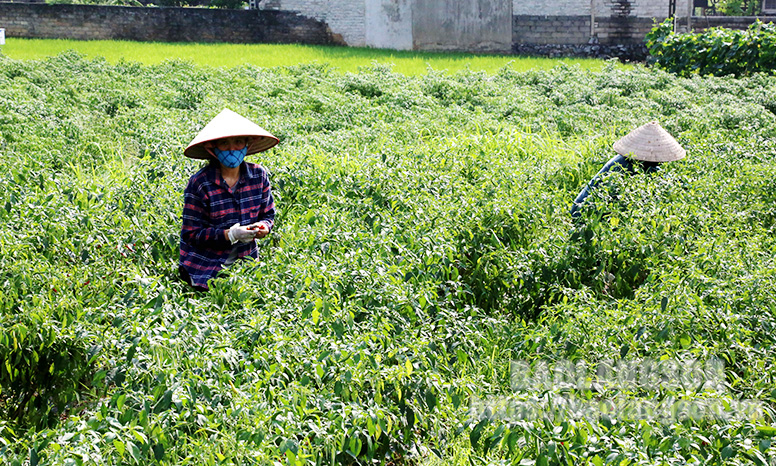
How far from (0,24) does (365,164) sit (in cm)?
1836

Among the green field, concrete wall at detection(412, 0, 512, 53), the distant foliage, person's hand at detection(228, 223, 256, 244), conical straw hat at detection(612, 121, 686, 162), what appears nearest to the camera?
the green field

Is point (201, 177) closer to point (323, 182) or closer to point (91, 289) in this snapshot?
point (91, 289)

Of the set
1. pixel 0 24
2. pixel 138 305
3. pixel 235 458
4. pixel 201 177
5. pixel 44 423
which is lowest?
pixel 44 423

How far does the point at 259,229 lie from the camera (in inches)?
176

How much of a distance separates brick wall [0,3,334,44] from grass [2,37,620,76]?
40.7 inches

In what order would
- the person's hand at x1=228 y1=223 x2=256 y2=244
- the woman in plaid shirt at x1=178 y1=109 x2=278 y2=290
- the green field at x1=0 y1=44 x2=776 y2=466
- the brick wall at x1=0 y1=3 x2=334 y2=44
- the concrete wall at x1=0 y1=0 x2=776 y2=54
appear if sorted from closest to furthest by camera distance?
the green field at x1=0 y1=44 x2=776 y2=466
the person's hand at x1=228 y1=223 x2=256 y2=244
the woman in plaid shirt at x1=178 y1=109 x2=278 y2=290
the brick wall at x1=0 y1=3 x2=334 y2=44
the concrete wall at x1=0 y1=0 x2=776 y2=54

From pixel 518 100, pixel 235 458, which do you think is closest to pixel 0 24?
pixel 518 100

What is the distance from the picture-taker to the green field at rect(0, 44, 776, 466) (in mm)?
2854

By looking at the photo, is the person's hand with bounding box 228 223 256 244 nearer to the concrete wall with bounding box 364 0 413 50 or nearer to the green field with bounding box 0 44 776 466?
the green field with bounding box 0 44 776 466

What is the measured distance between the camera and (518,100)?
36.8ft

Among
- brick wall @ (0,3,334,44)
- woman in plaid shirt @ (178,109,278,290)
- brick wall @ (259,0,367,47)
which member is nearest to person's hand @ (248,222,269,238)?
woman in plaid shirt @ (178,109,278,290)

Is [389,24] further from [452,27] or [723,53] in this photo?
[723,53]

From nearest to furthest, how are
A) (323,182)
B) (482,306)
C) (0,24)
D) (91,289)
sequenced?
1. (91,289)
2. (482,306)
3. (323,182)
4. (0,24)

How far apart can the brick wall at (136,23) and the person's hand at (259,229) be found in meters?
18.5
